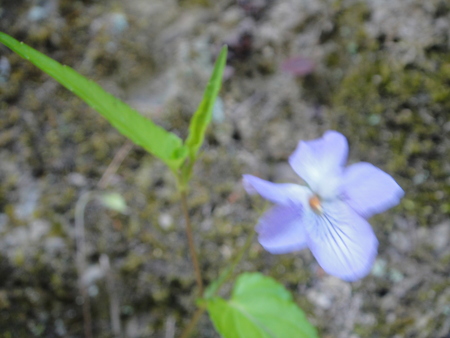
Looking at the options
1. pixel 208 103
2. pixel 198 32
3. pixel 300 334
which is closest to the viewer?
pixel 208 103

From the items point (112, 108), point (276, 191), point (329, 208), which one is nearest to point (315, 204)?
point (329, 208)

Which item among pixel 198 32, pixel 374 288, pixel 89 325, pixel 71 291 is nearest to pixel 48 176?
pixel 71 291

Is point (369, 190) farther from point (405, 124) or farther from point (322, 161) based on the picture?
point (405, 124)

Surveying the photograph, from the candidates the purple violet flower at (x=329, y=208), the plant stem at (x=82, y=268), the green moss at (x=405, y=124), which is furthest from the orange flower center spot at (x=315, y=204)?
the plant stem at (x=82, y=268)

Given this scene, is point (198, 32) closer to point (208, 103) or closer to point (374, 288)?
point (208, 103)

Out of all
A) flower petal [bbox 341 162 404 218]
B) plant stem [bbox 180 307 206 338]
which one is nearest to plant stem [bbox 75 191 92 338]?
plant stem [bbox 180 307 206 338]

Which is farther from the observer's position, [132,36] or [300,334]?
[132,36]

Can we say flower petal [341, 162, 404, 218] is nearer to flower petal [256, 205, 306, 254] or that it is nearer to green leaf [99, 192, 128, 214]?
flower petal [256, 205, 306, 254]
